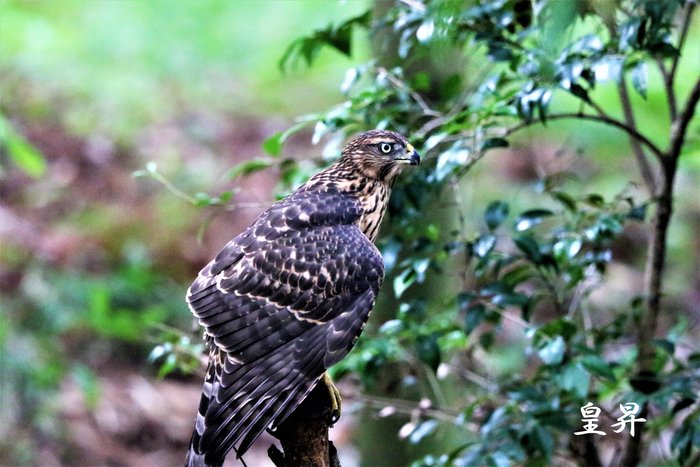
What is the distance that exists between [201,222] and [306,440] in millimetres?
5446

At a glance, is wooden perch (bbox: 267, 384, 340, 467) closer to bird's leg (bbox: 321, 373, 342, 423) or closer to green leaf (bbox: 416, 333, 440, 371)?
bird's leg (bbox: 321, 373, 342, 423)

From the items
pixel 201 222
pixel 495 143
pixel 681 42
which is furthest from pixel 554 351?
pixel 201 222

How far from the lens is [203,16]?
9875mm

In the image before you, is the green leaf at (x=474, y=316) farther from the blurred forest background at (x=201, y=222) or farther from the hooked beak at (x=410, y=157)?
the hooked beak at (x=410, y=157)

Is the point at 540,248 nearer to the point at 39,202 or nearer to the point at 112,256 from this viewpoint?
the point at 112,256

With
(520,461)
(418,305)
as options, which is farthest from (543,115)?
(520,461)

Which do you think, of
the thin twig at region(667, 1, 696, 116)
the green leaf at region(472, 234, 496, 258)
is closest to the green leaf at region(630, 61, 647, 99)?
the thin twig at region(667, 1, 696, 116)

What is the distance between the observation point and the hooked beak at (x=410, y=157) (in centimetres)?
362

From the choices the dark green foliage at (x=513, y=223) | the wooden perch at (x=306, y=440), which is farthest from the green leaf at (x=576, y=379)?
the wooden perch at (x=306, y=440)

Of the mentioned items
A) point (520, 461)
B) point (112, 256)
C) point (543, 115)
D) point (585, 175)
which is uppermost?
point (543, 115)

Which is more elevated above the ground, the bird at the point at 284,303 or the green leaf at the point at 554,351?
the bird at the point at 284,303

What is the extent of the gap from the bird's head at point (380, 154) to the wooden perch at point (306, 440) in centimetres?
96

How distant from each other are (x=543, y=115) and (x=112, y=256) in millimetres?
5312

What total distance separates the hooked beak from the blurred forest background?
15cm
